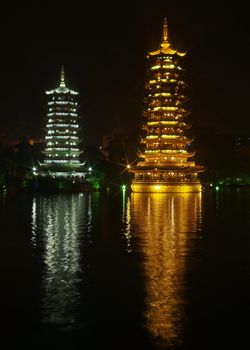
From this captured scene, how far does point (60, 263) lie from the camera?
1639 cm

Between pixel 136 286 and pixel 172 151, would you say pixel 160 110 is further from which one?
pixel 136 286

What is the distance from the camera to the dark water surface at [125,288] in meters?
9.54

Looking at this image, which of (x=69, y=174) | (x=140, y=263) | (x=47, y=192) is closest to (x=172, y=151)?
(x=47, y=192)

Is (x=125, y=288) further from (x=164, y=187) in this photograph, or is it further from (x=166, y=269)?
(x=164, y=187)

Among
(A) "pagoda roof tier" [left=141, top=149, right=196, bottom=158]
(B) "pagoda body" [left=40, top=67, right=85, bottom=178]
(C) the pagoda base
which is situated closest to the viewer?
(C) the pagoda base

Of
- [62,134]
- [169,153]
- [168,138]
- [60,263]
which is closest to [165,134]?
[168,138]

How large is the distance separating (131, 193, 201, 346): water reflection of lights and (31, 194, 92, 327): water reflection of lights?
1547mm

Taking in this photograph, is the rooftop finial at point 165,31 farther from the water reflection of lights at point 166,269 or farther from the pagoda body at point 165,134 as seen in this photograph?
the water reflection of lights at point 166,269

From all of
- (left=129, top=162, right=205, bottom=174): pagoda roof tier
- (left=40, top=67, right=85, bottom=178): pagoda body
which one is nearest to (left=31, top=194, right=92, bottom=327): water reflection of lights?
(left=129, top=162, right=205, bottom=174): pagoda roof tier

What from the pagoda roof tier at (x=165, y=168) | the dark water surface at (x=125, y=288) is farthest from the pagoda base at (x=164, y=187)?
the dark water surface at (x=125, y=288)

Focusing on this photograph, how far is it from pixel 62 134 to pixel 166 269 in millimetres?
96651

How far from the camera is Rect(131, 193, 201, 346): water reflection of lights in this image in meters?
10.2

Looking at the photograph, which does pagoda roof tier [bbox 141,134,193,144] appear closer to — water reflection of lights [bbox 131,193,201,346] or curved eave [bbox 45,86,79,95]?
curved eave [bbox 45,86,79,95]

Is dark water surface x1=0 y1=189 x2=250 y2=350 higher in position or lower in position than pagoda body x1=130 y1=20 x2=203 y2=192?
lower
